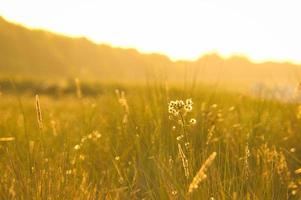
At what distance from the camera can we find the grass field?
2.64 meters

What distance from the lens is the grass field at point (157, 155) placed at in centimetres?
264

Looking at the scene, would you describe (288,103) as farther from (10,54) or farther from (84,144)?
(10,54)

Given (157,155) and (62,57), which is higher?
(157,155)

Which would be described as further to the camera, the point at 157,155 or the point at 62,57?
the point at 62,57

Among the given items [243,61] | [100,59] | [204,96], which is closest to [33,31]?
[100,59]

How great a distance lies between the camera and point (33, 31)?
6053 cm

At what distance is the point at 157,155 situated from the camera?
3.31 m

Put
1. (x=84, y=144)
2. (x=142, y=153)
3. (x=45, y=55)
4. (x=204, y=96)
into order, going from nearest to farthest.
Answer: (x=142, y=153) < (x=84, y=144) < (x=204, y=96) < (x=45, y=55)

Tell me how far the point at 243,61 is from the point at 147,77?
58.5 metres

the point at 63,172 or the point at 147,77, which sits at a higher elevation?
the point at 147,77

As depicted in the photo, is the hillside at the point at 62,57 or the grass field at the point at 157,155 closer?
the grass field at the point at 157,155

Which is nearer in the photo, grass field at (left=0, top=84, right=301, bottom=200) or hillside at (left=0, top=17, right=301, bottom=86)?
grass field at (left=0, top=84, right=301, bottom=200)

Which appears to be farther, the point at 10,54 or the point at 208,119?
the point at 10,54

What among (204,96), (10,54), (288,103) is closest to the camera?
(288,103)
